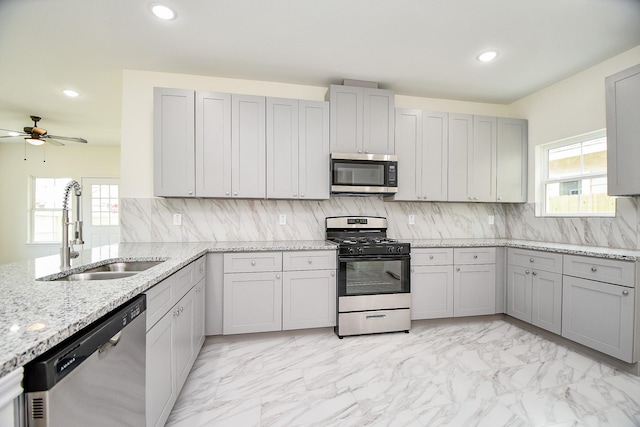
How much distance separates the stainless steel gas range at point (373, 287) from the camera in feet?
9.09

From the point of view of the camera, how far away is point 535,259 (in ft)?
9.27

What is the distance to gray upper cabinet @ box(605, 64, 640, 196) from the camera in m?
2.24

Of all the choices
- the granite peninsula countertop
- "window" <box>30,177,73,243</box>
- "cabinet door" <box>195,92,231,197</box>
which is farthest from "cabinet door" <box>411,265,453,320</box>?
"window" <box>30,177,73,243</box>

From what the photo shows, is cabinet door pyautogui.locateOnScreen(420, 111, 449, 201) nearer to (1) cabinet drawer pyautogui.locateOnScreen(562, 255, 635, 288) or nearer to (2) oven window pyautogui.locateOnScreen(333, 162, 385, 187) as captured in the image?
(2) oven window pyautogui.locateOnScreen(333, 162, 385, 187)

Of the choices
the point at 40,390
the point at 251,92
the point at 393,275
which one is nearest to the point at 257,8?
the point at 251,92

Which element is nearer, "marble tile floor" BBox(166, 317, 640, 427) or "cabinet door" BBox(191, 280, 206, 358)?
"marble tile floor" BBox(166, 317, 640, 427)

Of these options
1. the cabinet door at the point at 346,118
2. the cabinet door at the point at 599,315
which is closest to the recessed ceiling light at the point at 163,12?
the cabinet door at the point at 346,118

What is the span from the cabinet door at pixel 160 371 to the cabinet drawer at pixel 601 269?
3121 millimetres

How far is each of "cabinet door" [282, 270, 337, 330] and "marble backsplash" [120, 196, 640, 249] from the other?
0.65 m

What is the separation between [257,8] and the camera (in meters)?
2.05

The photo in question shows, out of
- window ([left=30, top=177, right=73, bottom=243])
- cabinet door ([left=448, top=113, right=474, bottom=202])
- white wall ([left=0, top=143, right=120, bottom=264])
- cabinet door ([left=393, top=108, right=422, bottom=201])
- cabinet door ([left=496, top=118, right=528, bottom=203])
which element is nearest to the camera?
cabinet door ([left=393, top=108, right=422, bottom=201])

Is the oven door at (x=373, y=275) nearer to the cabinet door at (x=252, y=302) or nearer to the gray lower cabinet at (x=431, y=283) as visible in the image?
the gray lower cabinet at (x=431, y=283)

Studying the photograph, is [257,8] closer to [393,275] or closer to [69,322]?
[69,322]

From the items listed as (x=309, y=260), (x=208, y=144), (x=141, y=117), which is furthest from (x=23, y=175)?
(x=309, y=260)
